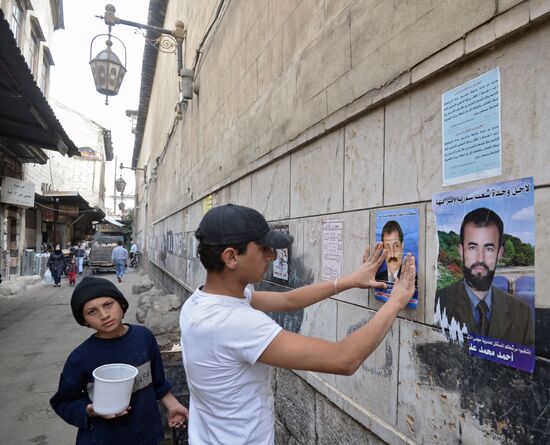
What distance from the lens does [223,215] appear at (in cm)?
167

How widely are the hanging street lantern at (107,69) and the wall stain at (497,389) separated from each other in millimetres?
9261

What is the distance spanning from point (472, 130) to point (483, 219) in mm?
432

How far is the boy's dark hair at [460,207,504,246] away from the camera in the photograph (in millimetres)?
1720

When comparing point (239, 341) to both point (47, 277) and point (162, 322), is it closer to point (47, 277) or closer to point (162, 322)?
point (162, 322)

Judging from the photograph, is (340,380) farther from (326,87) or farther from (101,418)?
(326,87)

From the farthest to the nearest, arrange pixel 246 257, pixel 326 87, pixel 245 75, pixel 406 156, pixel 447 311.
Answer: pixel 245 75, pixel 326 87, pixel 406 156, pixel 447 311, pixel 246 257

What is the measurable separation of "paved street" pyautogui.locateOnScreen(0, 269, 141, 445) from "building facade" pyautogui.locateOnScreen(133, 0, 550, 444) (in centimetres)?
269

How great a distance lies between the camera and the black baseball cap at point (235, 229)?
1623 mm

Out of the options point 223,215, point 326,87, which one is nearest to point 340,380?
point 223,215

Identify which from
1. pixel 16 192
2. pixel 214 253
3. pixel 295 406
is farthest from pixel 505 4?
pixel 16 192

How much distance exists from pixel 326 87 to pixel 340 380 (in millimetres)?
2280

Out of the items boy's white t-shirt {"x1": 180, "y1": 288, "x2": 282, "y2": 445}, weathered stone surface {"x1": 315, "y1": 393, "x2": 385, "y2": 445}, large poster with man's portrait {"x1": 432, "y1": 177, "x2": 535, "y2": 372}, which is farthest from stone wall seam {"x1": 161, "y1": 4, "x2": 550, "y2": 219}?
weathered stone surface {"x1": 315, "y1": 393, "x2": 385, "y2": 445}

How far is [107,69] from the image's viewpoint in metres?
9.00

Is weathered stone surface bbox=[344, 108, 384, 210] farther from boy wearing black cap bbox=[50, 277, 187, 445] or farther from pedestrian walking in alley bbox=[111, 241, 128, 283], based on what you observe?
pedestrian walking in alley bbox=[111, 241, 128, 283]
